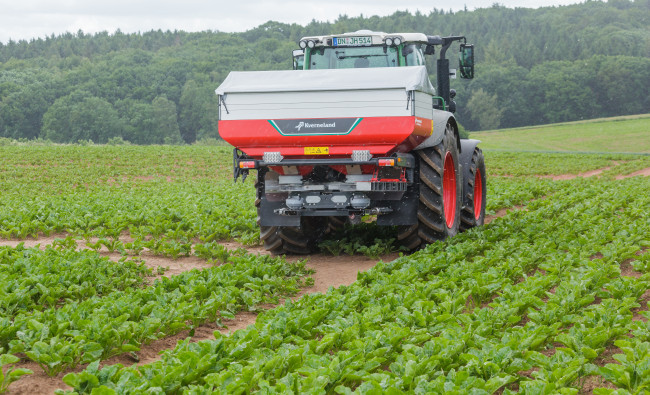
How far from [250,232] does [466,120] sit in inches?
2820

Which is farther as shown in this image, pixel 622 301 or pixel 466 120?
pixel 466 120

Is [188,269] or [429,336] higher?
[429,336]

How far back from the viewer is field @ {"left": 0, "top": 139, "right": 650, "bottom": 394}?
175 inches

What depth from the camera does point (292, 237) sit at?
980 centimetres

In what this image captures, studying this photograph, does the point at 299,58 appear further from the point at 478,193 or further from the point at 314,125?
the point at 478,193

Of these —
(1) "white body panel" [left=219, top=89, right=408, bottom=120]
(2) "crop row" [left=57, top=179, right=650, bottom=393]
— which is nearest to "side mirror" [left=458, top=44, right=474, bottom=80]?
(1) "white body panel" [left=219, top=89, right=408, bottom=120]

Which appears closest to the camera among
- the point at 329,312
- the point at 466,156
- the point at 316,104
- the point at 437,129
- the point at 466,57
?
the point at 329,312

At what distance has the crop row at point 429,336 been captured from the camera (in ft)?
14.1

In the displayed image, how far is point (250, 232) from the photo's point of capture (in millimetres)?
11602

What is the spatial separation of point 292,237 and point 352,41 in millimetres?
2932

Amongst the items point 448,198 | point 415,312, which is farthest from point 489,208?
point 415,312

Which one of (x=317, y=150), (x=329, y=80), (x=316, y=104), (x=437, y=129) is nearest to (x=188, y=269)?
(x=317, y=150)

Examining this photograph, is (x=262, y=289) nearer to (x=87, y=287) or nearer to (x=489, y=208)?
(x=87, y=287)

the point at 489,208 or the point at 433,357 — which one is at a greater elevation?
the point at 433,357
